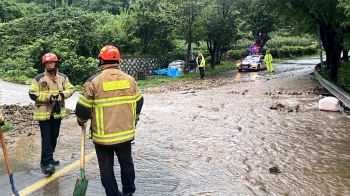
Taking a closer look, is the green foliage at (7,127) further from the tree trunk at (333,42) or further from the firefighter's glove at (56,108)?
the tree trunk at (333,42)

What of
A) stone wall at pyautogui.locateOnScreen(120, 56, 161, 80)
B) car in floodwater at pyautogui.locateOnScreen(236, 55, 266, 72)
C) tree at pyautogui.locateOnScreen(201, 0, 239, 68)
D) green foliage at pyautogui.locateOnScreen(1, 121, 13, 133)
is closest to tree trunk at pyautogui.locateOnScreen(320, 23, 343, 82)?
tree at pyautogui.locateOnScreen(201, 0, 239, 68)

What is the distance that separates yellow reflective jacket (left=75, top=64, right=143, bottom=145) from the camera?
369cm

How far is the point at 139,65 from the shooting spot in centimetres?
2616

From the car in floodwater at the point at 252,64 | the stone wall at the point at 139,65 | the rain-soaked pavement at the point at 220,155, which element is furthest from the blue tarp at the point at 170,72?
the rain-soaked pavement at the point at 220,155

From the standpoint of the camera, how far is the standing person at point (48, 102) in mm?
5164

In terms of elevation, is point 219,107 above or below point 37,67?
below

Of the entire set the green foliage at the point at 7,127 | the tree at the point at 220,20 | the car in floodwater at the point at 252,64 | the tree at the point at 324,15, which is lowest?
the green foliage at the point at 7,127

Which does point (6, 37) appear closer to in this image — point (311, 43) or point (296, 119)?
point (296, 119)

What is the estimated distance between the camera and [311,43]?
55.7 metres

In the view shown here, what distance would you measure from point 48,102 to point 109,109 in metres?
1.92

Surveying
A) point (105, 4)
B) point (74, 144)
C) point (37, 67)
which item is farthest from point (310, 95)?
point (105, 4)

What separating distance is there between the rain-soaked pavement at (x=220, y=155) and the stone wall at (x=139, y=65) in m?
14.6

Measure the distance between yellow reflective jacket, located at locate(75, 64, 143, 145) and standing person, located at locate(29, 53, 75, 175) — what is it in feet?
5.33

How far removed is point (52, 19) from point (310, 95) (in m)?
16.6
